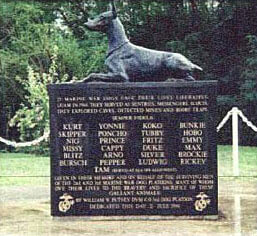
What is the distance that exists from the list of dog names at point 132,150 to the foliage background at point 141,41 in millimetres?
15359

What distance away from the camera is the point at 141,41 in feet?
95.6

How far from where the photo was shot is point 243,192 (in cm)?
1088

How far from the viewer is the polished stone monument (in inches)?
326

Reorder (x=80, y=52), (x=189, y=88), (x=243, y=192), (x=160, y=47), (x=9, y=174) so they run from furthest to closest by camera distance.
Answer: (x=160, y=47) < (x=80, y=52) < (x=9, y=174) < (x=243, y=192) < (x=189, y=88)

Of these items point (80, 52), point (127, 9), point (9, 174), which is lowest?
point (9, 174)

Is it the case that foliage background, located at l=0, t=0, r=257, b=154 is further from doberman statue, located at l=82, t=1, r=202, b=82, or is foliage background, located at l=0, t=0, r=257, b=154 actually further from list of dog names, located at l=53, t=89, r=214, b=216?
list of dog names, located at l=53, t=89, r=214, b=216

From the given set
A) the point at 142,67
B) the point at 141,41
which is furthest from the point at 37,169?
the point at 141,41

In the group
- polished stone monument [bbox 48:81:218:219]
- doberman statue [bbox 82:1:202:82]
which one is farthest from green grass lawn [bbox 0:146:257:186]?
doberman statue [bbox 82:1:202:82]

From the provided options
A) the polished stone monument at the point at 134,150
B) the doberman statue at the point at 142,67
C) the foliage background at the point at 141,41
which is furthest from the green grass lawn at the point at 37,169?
the foliage background at the point at 141,41

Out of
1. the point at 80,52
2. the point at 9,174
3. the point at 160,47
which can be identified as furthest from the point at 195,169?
the point at 160,47

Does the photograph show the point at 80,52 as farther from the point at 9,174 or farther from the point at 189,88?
the point at 189,88

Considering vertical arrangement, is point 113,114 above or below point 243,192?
above

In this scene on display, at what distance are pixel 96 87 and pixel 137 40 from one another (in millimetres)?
21022

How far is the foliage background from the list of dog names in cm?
1536
